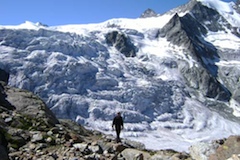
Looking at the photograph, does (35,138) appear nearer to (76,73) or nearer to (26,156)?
(26,156)

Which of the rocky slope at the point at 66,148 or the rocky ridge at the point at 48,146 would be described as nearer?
the rocky slope at the point at 66,148

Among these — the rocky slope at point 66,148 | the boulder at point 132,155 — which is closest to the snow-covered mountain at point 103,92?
the rocky slope at point 66,148

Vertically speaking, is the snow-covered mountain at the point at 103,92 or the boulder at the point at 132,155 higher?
the snow-covered mountain at the point at 103,92

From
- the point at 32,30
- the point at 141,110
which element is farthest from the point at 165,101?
the point at 32,30

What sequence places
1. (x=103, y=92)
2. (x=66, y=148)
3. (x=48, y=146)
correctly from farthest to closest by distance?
(x=103, y=92) → (x=48, y=146) → (x=66, y=148)

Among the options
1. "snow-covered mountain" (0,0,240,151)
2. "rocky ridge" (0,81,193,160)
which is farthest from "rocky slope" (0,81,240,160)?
"snow-covered mountain" (0,0,240,151)

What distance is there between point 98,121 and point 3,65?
49.9m

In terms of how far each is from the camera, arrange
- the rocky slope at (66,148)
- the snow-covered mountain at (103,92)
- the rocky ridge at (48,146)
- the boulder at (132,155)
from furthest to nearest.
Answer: the snow-covered mountain at (103,92), the boulder at (132,155), the rocky ridge at (48,146), the rocky slope at (66,148)

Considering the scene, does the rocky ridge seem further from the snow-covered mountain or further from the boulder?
the snow-covered mountain

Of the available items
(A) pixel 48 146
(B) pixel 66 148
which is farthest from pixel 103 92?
(B) pixel 66 148

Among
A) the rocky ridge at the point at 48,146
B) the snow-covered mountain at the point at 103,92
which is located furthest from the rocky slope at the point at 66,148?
the snow-covered mountain at the point at 103,92

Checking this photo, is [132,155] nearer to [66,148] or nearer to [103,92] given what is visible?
[66,148]

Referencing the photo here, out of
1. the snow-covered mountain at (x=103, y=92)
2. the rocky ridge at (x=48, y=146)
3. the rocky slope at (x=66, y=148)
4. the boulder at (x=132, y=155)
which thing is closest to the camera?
the rocky slope at (x=66, y=148)

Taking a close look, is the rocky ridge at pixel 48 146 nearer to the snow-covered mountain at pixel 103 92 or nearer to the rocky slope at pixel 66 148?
the rocky slope at pixel 66 148
